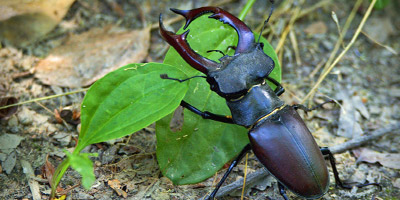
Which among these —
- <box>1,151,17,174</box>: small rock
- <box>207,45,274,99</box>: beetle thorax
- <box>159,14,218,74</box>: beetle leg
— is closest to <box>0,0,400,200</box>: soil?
<box>1,151,17,174</box>: small rock

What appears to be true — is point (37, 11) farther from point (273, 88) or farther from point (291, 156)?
point (291, 156)

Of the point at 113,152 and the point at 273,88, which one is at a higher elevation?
the point at 273,88

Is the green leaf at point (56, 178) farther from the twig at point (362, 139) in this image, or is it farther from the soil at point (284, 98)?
the twig at point (362, 139)

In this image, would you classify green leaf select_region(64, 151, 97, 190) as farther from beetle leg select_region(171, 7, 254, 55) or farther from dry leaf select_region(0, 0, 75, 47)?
dry leaf select_region(0, 0, 75, 47)

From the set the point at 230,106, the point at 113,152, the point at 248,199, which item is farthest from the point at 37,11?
the point at 248,199

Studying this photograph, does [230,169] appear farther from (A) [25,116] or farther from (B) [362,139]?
(A) [25,116]

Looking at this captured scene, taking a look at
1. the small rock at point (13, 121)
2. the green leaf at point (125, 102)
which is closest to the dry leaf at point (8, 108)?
the small rock at point (13, 121)
